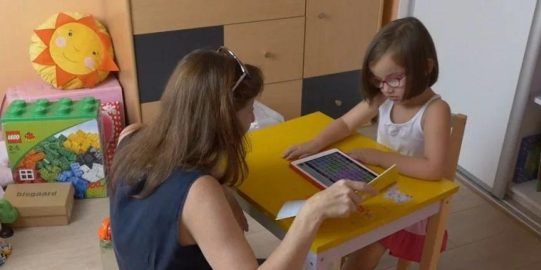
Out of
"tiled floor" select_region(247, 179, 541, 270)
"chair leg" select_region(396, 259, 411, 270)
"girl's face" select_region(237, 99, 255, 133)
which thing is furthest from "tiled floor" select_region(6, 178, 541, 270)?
"girl's face" select_region(237, 99, 255, 133)

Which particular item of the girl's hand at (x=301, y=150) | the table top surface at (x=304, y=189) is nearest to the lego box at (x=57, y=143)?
the table top surface at (x=304, y=189)

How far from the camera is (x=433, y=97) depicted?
1.66m

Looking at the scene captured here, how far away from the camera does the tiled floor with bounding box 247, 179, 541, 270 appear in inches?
84.3

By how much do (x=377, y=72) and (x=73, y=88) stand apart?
153 centimetres

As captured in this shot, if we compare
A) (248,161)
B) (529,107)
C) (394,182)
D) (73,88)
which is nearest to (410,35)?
(394,182)

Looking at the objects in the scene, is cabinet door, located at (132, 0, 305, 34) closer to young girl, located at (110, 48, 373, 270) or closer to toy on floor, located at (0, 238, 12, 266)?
toy on floor, located at (0, 238, 12, 266)

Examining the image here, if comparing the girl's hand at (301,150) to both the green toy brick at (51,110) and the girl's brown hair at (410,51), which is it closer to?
the girl's brown hair at (410,51)

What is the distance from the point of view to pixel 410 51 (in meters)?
1.56

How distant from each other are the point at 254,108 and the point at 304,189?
108 centimetres

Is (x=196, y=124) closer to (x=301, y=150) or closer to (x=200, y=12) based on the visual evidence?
(x=301, y=150)

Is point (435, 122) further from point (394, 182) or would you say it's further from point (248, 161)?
point (248, 161)

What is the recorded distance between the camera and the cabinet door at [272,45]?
2584mm

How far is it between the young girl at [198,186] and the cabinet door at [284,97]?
1576 mm

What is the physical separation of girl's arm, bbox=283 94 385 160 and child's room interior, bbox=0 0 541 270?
361 mm
